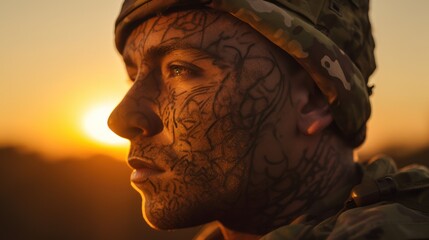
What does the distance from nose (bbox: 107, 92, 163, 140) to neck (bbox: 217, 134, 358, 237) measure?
2.09 ft

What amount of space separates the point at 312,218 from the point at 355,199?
390 millimetres

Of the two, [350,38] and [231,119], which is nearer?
[231,119]

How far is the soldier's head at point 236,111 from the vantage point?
342 centimetres

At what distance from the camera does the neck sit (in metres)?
3.49

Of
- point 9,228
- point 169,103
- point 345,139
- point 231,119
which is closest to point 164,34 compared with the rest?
point 169,103

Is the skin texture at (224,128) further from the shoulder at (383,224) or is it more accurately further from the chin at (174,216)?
the shoulder at (383,224)

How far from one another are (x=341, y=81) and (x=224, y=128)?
0.71 metres

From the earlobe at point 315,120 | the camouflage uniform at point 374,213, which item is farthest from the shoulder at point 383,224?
the earlobe at point 315,120

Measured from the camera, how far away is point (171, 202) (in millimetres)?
3469

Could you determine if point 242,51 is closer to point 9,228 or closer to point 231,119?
point 231,119

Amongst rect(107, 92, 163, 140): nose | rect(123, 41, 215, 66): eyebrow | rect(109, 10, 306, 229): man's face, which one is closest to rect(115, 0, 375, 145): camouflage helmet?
rect(109, 10, 306, 229): man's face

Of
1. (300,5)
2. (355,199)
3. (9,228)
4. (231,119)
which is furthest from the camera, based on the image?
(9,228)

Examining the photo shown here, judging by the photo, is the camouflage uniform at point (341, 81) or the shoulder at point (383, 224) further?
the camouflage uniform at point (341, 81)

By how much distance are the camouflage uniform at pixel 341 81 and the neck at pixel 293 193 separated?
0.22 ft
